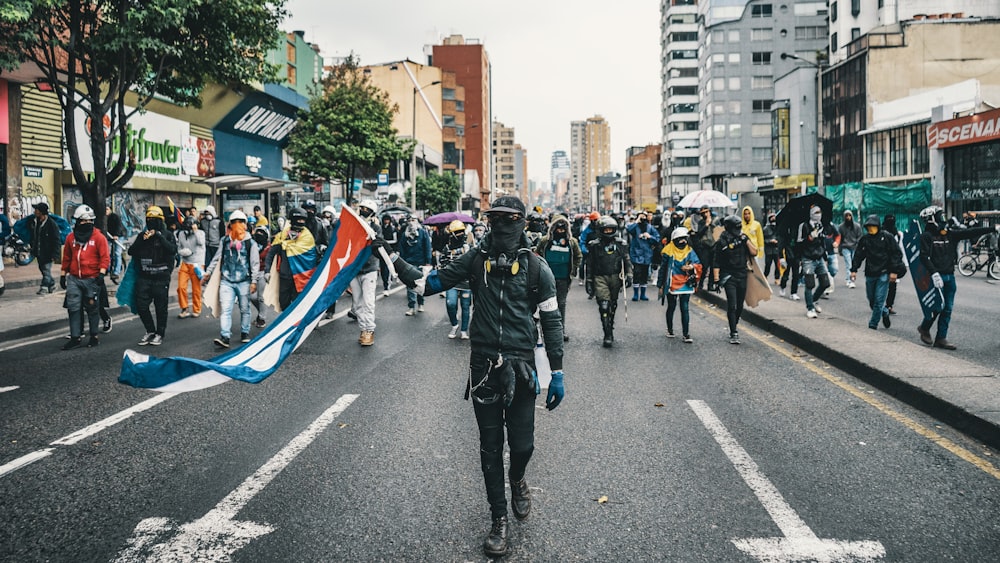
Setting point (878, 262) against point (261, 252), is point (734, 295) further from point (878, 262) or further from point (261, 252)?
point (261, 252)

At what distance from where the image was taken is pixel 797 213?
14531 mm

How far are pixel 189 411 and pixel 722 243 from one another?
24.4 ft

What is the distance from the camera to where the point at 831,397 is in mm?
7566

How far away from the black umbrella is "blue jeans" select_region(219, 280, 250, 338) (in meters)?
9.79

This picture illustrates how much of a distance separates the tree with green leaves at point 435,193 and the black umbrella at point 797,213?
5403 cm

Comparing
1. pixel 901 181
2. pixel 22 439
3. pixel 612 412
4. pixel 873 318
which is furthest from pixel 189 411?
pixel 901 181

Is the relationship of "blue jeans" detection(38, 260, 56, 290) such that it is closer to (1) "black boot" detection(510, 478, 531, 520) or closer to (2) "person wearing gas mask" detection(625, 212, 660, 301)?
(2) "person wearing gas mask" detection(625, 212, 660, 301)

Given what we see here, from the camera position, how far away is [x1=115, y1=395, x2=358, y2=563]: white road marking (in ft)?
12.9

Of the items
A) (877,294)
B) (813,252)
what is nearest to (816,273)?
(813,252)

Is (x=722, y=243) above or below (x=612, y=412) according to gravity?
above

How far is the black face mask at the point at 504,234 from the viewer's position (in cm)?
440

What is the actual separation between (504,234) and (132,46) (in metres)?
14.0

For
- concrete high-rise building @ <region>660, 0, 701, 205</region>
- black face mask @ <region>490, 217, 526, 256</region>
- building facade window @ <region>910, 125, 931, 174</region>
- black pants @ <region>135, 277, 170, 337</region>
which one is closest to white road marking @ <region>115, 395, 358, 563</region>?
black face mask @ <region>490, 217, 526, 256</region>

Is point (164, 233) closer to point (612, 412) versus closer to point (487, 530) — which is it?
point (612, 412)
